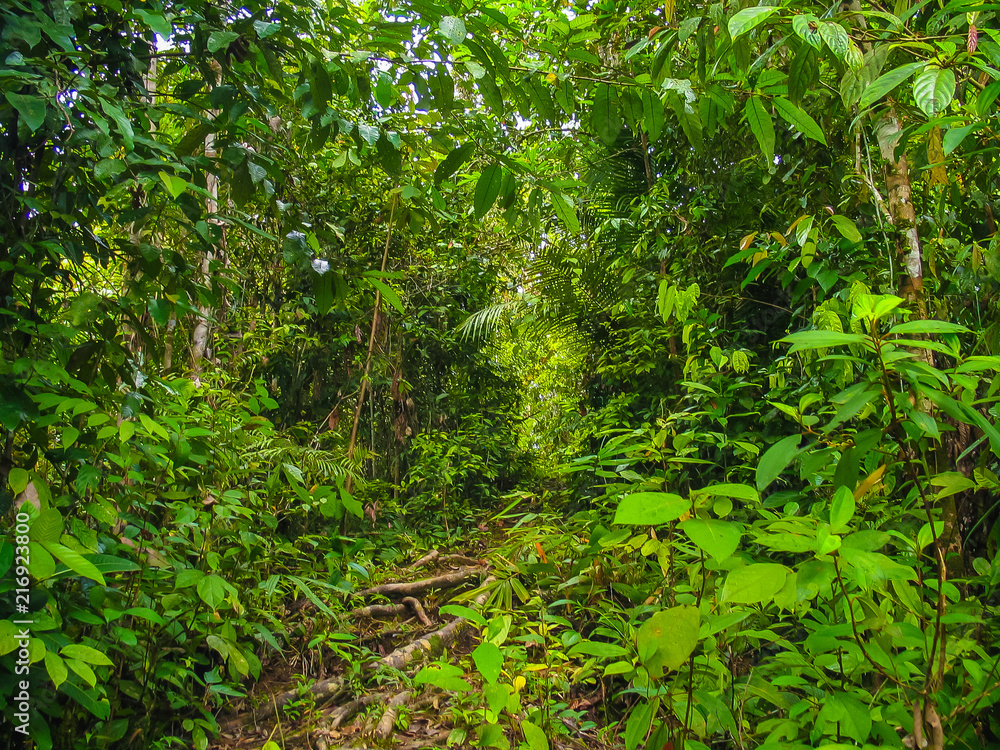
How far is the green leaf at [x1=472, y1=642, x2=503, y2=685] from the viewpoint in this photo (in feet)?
3.04

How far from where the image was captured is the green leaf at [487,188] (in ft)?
4.37

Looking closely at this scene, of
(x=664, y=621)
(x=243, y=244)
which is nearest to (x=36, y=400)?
(x=664, y=621)

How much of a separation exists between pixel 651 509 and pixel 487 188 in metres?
0.88

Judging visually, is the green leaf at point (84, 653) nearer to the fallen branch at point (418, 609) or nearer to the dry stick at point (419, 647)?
the dry stick at point (419, 647)

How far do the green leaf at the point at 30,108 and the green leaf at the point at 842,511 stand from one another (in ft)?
4.99

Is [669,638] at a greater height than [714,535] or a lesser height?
lesser

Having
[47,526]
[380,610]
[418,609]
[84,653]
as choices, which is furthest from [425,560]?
[47,526]

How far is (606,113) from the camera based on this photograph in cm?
A: 139

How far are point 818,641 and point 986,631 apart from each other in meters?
0.50

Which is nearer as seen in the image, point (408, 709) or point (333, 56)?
point (333, 56)

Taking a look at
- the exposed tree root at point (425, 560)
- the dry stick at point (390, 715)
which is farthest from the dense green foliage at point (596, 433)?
the exposed tree root at point (425, 560)

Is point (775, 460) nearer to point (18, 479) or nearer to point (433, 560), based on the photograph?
point (18, 479)

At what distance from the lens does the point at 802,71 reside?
1.18 m

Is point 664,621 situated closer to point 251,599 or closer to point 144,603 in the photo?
point 144,603
